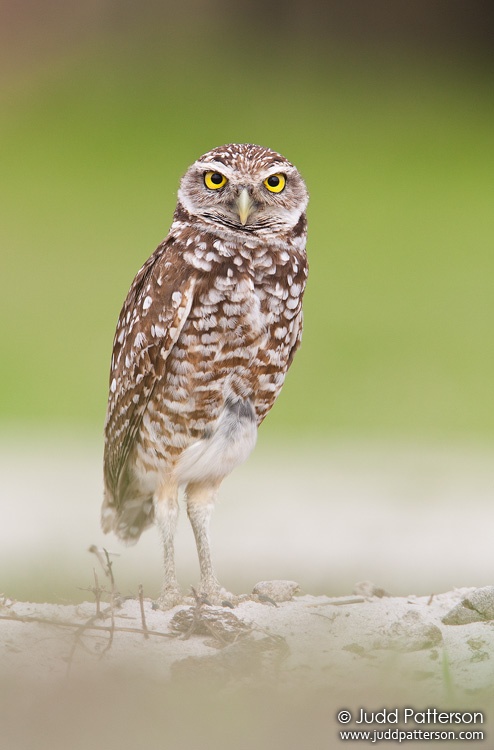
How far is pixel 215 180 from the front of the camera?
2.78 metres

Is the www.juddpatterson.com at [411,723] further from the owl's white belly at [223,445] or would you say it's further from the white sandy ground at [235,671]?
the owl's white belly at [223,445]

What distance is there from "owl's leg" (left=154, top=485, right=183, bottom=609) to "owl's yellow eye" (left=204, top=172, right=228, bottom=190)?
810 mm

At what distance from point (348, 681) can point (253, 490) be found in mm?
2927

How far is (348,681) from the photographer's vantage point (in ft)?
7.43

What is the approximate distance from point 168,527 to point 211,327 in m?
0.57

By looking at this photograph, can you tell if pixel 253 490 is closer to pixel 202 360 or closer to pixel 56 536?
pixel 56 536

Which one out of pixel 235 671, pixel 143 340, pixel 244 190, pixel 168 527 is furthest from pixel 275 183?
pixel 235 671

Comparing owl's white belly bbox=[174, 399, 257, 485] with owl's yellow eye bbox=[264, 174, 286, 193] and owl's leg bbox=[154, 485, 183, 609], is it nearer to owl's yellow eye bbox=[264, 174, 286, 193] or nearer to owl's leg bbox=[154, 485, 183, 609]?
owl's leg bbox=[154, 485, 183, 609]

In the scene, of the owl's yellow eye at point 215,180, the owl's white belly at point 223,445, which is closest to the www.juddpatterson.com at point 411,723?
the owl's white belly at point 223,445

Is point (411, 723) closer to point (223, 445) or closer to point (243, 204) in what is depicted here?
point (223, 445)

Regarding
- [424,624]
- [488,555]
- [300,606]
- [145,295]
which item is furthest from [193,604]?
[488,555]

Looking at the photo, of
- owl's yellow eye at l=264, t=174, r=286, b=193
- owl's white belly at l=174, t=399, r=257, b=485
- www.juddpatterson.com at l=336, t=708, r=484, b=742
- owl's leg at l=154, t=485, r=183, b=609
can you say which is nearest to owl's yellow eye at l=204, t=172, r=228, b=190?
owl's yellow eye at l=264, t=174, r=286, b=193

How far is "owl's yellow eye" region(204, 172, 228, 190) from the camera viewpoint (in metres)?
2.77

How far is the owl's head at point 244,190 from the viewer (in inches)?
108
